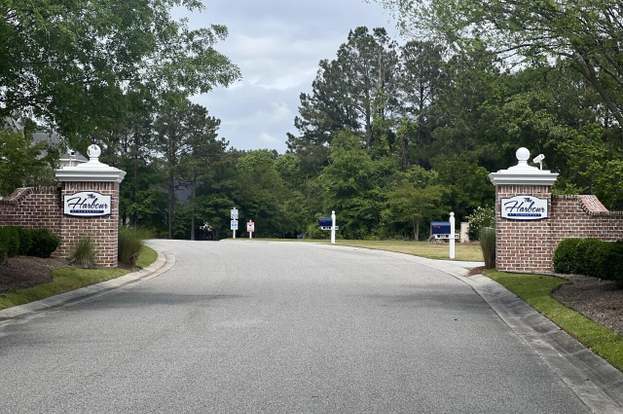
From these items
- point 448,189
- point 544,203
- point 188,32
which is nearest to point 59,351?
point 188,32

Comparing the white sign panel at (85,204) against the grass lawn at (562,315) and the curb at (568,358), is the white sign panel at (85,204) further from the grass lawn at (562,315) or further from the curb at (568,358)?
the curb at (568,358)

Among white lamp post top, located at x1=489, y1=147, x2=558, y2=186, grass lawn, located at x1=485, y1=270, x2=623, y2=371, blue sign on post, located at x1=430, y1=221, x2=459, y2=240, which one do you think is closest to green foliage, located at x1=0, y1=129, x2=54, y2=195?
grass lawn, located at x1=485, y1=270, x2=623, y2=371

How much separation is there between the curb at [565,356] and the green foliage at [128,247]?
10554 millimetres

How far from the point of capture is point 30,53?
13594 mm

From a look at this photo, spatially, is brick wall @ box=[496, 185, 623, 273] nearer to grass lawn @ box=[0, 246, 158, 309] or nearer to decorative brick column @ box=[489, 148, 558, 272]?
decorative brick column @ box=[489, 148, 558, 272]

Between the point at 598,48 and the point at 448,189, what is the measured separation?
4462cm

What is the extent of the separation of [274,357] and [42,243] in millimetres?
12708

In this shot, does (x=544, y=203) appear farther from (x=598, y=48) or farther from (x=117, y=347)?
(x=117, y=347)

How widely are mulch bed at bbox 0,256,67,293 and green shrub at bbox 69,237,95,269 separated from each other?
1.32ft

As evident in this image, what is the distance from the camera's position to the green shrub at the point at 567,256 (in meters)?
15.7

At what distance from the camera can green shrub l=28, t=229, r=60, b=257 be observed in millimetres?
19797

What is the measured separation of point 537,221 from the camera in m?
21.1

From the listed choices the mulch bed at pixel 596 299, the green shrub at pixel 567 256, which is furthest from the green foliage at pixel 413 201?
the mulch bed at pixel 596 299

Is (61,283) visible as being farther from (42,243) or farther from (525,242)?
(525,242)
